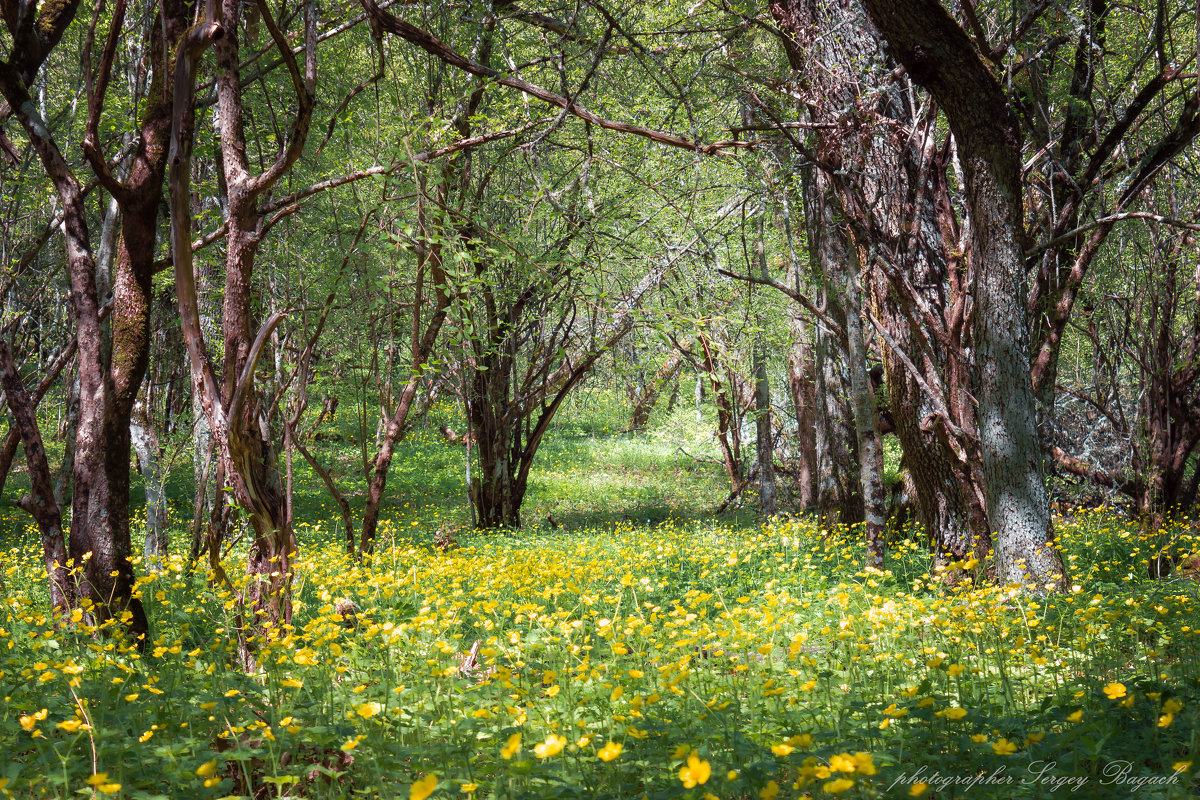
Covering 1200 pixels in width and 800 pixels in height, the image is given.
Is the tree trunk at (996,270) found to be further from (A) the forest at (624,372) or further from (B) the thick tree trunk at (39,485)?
(B) the thick tree trunk at (39,485)

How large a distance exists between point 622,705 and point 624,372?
7.02 metres

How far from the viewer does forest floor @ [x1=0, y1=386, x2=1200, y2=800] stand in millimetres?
2246

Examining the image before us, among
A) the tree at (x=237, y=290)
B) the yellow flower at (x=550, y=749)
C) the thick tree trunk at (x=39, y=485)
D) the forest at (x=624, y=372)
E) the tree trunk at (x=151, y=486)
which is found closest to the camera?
the yellow flower at (x=550, y=749)

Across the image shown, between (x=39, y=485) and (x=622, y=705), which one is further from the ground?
(x=39, y=485)

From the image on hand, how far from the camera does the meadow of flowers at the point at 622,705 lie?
87.7 inches

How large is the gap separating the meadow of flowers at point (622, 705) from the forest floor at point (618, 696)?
0.02 metres

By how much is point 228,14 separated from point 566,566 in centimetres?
428

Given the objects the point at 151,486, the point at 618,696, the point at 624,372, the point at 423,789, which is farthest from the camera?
the point at 624,372

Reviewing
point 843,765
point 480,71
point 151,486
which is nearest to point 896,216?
point 480,71

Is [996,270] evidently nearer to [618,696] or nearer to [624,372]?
[618,696]

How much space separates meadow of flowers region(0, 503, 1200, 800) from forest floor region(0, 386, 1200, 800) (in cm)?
2

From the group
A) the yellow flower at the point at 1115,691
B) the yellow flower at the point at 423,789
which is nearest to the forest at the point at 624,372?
the yellow flower at the point at 423,789

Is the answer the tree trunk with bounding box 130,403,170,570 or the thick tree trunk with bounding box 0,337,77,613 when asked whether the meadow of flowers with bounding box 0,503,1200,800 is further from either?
the tree trunk with bounding box 130,403,170,570

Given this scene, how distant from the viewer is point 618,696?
98.3 inches
